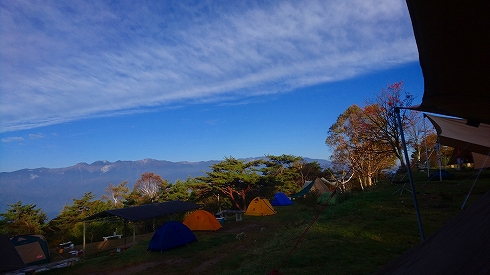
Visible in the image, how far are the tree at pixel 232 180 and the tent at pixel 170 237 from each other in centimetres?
1324

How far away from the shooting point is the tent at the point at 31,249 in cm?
1241

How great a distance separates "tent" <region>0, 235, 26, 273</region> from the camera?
926 cm

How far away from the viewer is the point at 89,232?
20.3m

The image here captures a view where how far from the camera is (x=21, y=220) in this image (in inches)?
831

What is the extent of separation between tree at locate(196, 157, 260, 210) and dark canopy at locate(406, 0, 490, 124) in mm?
24158

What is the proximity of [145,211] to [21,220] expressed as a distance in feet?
45.0

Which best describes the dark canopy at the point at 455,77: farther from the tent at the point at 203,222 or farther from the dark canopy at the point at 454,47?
the tent at the point at 203,222

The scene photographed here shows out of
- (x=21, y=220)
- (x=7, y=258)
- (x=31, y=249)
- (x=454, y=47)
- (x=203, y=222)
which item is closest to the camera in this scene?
(x=454, y=47)

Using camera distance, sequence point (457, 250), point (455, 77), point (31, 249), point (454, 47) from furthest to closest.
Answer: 1. point (31, 249)
2. point (455, 77)
3. point (454, 47)
4. point (457, 250)

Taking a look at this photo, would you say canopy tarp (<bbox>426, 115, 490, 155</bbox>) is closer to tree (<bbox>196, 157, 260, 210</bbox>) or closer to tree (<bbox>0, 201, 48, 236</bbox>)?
tree (<bbox>196, 157, 260, 210</bbox>)

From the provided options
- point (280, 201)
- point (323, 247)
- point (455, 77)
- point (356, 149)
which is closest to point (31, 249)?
point (323, 247)

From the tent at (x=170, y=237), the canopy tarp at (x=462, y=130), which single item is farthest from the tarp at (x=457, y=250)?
the tent at (x=170, y=237)

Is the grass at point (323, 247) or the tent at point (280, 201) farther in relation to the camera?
the tent at point (280, 201)

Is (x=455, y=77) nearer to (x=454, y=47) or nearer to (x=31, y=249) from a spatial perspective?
(x=454, y=47)
